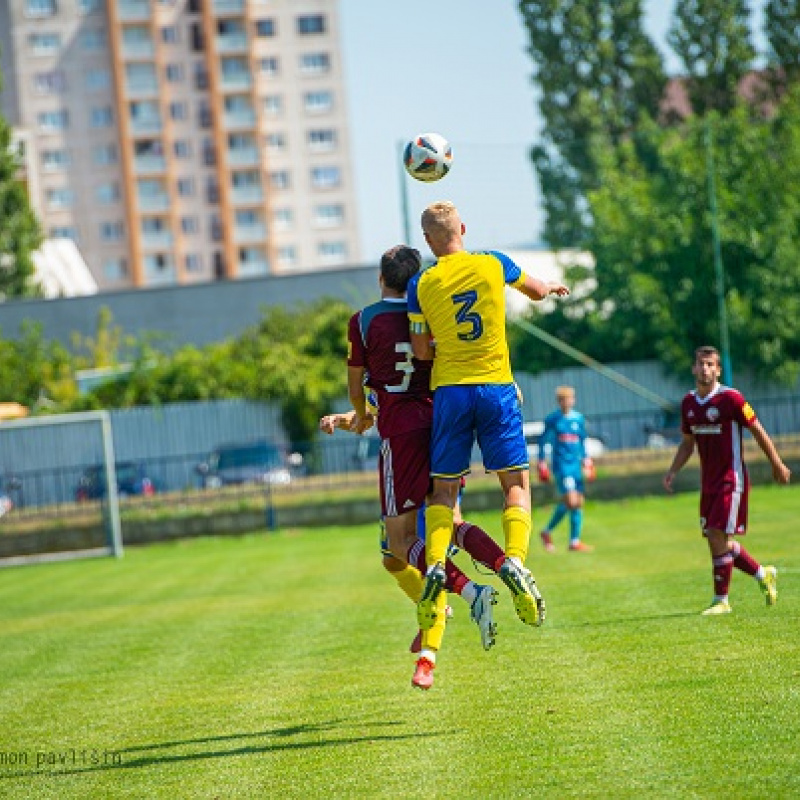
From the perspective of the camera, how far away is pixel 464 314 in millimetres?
8352

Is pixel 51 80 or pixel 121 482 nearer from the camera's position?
pixel 121 482

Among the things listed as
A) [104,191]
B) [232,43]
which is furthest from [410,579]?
[232,43]

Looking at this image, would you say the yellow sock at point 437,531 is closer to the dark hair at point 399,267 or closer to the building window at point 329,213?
the dark hair at point 399,267

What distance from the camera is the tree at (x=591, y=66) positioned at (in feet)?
183

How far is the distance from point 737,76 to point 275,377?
75.0 ft

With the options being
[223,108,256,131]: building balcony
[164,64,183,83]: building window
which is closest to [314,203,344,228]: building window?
[223,108,256,131]: building balcony

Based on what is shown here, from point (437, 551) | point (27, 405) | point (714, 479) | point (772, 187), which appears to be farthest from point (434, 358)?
point (27, 405)

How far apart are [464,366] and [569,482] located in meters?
11.8

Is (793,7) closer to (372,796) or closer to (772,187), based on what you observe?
(772,187)

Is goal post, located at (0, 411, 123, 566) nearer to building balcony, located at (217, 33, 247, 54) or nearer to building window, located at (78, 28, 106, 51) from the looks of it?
building window, located at (78, 28, 106, 51)

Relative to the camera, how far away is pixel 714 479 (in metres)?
11.5


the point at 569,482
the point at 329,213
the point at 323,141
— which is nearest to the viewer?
the point at 569,482

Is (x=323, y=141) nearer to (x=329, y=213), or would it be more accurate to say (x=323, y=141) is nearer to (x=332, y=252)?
(x=329, y=213)

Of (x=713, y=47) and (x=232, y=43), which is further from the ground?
(x=232, y=43)
